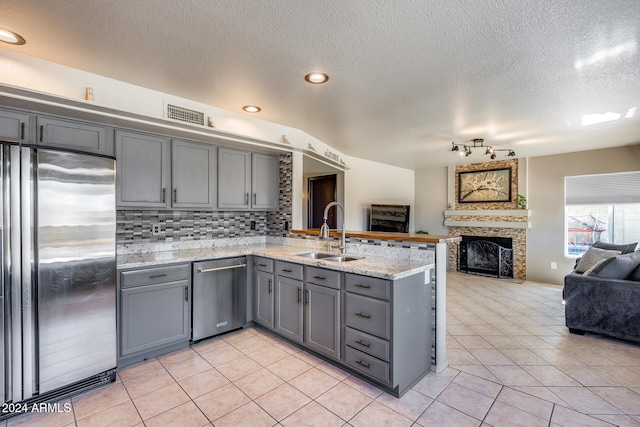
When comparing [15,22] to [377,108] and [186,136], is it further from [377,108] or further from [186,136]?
[377,108]

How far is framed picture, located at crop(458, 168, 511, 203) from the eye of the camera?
6250mm

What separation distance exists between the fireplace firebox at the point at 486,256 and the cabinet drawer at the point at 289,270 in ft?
17.0

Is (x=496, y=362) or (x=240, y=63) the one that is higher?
(x=240, y=63)

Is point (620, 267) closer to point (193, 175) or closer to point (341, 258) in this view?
point (341, 258)

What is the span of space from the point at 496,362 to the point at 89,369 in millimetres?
3222

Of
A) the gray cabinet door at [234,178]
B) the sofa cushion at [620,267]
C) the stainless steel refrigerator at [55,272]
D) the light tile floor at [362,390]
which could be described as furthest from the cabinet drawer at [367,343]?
the sofa cushion at [620,267]

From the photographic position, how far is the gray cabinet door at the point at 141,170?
2.73 m

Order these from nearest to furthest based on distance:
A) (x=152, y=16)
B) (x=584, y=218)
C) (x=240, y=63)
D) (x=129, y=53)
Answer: (x=152, y=16), (x=129, y=53), (x=240, y=63), (x=584, y=218)

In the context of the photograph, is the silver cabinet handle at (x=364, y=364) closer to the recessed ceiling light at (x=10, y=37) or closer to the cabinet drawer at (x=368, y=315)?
the cabinet drawer at (x=368, y=315)

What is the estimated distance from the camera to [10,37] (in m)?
1.95

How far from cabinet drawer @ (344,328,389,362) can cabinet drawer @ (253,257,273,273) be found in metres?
1.07

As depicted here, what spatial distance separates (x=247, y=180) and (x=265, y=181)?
0.26 meters

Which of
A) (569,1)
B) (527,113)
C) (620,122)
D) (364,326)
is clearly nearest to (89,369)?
(364,326)

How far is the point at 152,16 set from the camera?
175cm
